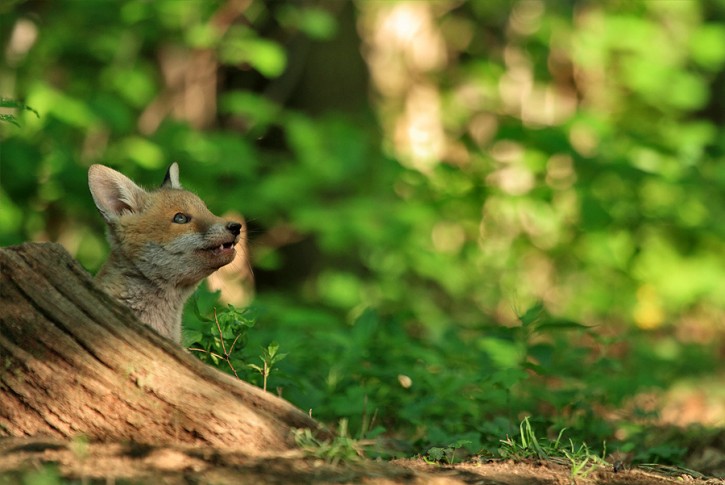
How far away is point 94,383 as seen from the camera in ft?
12.7

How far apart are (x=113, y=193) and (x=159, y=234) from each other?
397 millimetres

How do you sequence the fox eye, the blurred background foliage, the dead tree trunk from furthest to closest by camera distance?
the blurred background foliage, the fox eye, the dead tree trunk

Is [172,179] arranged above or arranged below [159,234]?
above

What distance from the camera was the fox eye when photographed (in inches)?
206

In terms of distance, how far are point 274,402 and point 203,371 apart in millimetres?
348

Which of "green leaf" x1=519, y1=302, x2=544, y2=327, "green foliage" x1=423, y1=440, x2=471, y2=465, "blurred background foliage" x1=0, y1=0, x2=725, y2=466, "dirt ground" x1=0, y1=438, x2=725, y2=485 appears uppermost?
"blurred background foliage" x1=0, y1=0, x2=725, y2=466

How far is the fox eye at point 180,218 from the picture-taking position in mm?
5241

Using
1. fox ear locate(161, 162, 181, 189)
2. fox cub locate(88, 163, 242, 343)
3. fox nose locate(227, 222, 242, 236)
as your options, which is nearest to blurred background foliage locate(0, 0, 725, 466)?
fox cub locate(88, 163, 242, 343)

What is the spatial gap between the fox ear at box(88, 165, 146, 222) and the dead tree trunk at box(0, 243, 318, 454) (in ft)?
3.84

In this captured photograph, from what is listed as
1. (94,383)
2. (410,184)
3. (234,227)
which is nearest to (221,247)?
(234,227)

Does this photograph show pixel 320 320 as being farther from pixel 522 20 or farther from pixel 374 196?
pixel 522 20

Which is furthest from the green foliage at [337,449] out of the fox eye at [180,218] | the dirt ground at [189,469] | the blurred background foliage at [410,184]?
the fox eye at [180,218]

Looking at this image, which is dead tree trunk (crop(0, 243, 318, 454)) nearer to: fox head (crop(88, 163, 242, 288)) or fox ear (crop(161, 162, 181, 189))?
fox head (crop(88, 163, 242, 288))

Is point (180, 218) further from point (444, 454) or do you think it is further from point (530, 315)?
point (530, 315)
